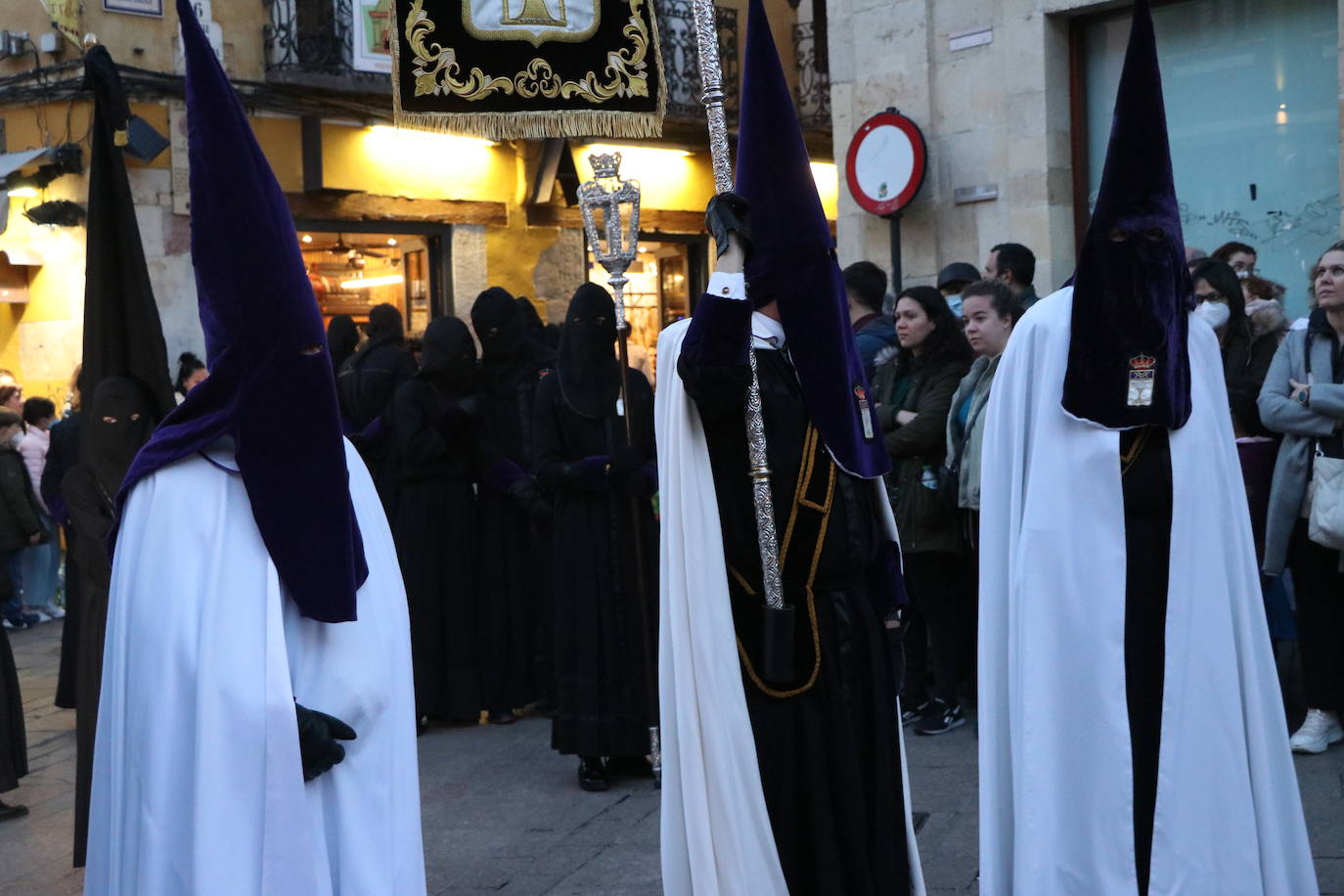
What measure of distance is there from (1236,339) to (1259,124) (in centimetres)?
311

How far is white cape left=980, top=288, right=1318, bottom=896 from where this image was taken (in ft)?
14.0

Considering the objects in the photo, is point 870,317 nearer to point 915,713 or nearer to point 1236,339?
point 1236,339

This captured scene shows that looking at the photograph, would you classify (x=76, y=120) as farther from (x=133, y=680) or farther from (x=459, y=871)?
(x=133, y=680)

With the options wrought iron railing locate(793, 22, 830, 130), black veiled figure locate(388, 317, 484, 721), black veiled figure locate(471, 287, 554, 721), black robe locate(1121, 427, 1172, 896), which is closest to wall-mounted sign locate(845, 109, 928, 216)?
black veiled figure locate(471, 287, 554, 721)

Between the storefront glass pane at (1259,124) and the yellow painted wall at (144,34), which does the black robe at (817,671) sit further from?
the yellow painted wall at (144,34)

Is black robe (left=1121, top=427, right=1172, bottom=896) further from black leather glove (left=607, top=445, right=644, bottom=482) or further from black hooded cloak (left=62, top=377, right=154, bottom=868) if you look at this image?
black hooded cloak (left=62, top=377, right=154, bottom=868)

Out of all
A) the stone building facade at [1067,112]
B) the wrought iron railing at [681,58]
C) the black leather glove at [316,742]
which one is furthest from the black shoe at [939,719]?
the wrought iron railing at [681,58]

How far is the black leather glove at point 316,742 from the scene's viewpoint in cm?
333

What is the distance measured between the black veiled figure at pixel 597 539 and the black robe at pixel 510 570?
50.9 inches

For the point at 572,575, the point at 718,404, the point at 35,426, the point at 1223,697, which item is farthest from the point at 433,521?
the point at 35,426

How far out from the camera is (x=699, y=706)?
4.39 meters

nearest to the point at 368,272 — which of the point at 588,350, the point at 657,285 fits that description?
the point at 657,285

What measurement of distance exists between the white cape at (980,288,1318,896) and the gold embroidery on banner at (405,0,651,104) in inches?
108

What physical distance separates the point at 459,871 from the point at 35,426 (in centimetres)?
934
